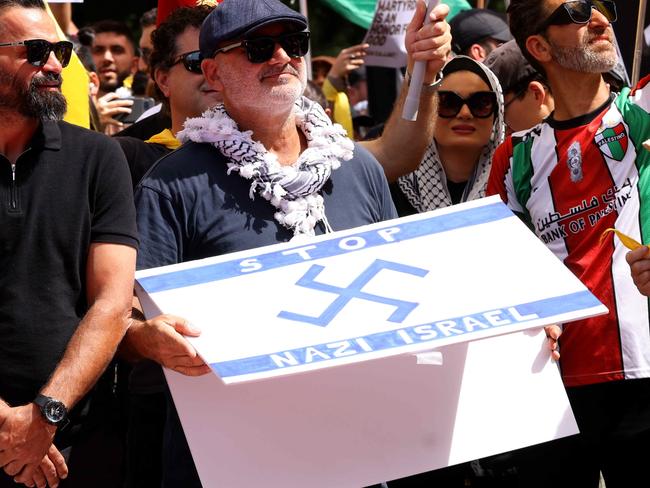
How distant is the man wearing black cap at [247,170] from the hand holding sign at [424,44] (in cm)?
45

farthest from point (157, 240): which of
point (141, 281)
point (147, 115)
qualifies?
point (147, 115)

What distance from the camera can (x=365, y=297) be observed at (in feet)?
9.66

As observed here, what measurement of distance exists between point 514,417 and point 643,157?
1.22m

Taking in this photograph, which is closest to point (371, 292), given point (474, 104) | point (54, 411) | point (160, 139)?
point (54, 411)

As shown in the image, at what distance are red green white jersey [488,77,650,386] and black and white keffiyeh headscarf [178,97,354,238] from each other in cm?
95

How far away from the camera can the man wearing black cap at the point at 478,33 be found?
636 cm

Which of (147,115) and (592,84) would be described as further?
(147,115)

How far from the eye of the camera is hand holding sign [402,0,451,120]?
12.5ft

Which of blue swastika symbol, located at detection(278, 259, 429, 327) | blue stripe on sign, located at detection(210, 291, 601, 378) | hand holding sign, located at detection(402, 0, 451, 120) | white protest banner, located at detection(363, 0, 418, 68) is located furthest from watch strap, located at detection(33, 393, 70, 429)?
white protest banner, located at detection(363, 0, 418, 68)

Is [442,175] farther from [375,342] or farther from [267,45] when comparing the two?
[375,342]

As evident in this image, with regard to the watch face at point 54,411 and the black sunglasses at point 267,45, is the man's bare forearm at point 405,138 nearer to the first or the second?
the black sunglasses at point 267,45

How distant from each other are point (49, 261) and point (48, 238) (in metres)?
0.06

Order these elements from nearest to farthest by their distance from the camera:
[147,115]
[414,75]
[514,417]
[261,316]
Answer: [261,316]
[514,417]
[414,75]
[147,115]

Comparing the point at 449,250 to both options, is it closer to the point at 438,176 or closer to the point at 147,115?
the point at 438,176
